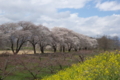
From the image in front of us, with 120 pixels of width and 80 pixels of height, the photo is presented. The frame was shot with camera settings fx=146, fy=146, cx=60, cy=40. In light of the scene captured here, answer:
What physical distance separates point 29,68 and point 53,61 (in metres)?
3.72

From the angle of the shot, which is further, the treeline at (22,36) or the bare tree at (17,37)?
the bare tree at (17,37)

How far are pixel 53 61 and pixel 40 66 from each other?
2340mm

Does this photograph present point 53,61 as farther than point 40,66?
Yes

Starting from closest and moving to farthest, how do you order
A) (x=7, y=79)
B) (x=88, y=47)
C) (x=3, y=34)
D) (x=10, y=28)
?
(x=7, y=79), (x=3, y=34), (x=10, y=28), (x=88, y=47)

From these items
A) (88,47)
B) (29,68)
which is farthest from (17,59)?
(88,47)

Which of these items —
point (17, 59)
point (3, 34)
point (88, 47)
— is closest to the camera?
point (17, 59)

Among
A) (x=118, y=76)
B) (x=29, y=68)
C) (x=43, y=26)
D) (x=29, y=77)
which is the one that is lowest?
(x=29, y=77)

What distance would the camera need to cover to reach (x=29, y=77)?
14.9m

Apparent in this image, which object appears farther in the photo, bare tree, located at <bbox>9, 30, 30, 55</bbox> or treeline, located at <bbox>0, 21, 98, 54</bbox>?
bare tree, located at <bbox>9, 30, 30, 55</bbox>

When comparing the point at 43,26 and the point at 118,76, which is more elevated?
the point at 43,26

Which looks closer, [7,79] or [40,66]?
[7,79]

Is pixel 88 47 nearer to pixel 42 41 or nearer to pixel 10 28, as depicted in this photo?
pixel 42 41

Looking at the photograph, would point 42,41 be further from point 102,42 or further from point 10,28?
point 102,42

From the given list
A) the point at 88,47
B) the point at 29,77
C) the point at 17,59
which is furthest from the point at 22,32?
the point at 88,47
